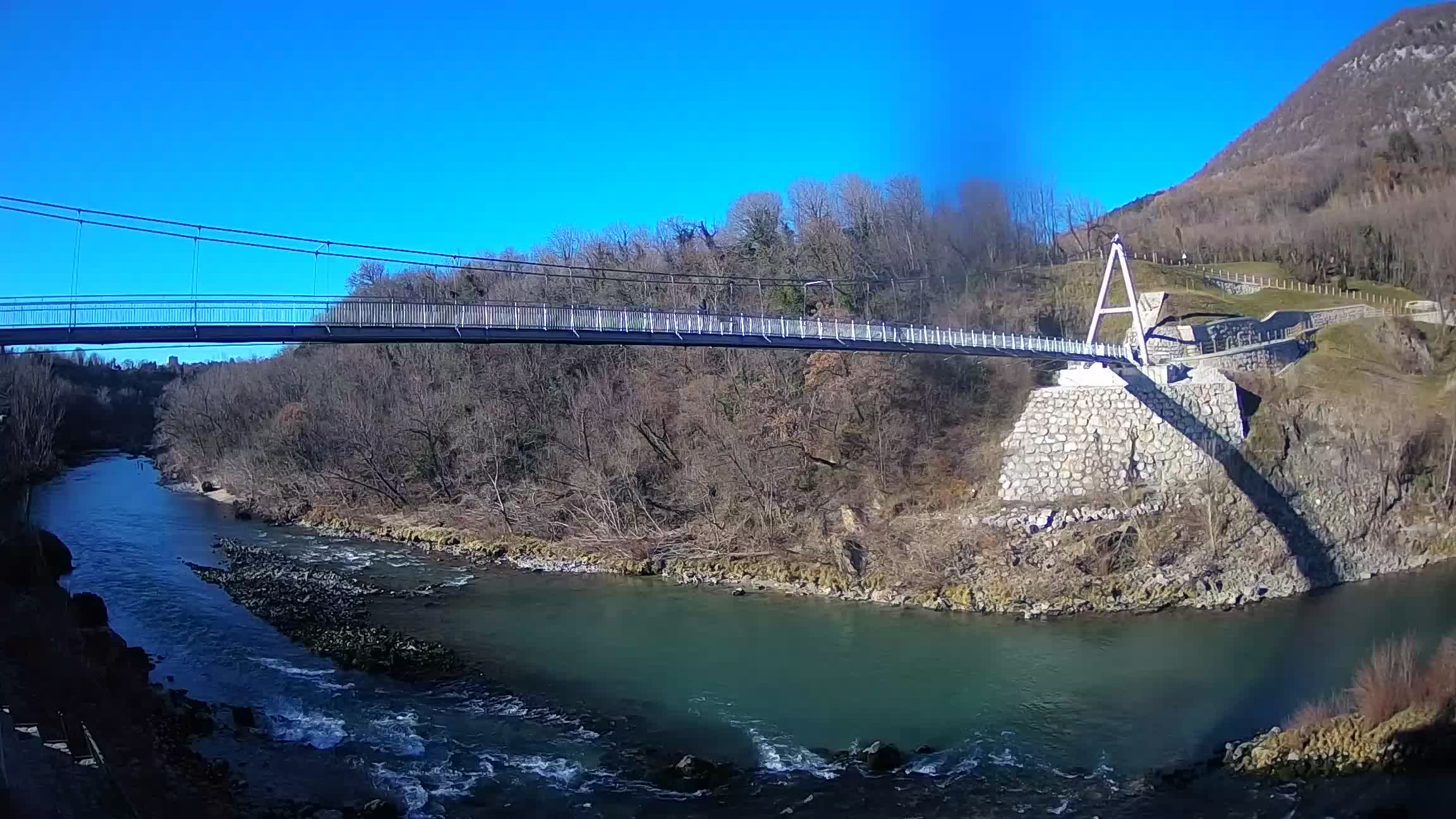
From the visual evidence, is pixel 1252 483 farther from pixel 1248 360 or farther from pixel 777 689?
pixel 777 689

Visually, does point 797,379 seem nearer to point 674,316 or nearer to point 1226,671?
point 674,316

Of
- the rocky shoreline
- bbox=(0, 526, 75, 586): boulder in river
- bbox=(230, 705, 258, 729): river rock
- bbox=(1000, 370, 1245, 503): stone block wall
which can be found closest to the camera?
bbox=(230, 705, 258, 729): river rock

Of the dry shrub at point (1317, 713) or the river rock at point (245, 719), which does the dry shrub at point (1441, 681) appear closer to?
the dry shrub at point (1317, 713)

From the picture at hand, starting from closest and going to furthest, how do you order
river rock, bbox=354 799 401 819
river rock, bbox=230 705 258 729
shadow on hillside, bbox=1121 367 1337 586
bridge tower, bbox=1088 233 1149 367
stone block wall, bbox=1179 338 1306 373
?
river rock, bbox=354 799 401 819, river rock, bbox=230 705 258 729, shadow on hillside, bbox=1121 367 1337 586, bridge tower, bbox=1088 233 1149 367, stone block wall, bbox=1179 338 1306 373

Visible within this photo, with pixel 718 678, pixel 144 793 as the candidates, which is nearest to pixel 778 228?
pixel 718 678

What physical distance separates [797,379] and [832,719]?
1451cm

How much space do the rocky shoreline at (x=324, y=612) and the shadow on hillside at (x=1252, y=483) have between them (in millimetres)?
15799

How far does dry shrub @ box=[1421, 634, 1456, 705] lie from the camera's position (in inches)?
369

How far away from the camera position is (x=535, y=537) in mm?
22625

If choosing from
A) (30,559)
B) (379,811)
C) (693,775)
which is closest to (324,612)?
(30,559)

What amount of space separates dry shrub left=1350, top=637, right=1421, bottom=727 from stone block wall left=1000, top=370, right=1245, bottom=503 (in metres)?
8.75

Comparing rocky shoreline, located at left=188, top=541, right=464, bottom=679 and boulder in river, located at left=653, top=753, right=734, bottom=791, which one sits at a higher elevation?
rocky shoreline, located at left=188, top=541, right=464, bottom=679

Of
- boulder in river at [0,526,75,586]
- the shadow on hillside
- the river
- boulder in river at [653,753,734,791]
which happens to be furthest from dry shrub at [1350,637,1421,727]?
boulder in river at [0,526,75,586]

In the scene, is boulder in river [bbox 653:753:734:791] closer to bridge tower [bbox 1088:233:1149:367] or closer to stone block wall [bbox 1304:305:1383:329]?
bridge tower [bbox 1088:233:1149:367]
